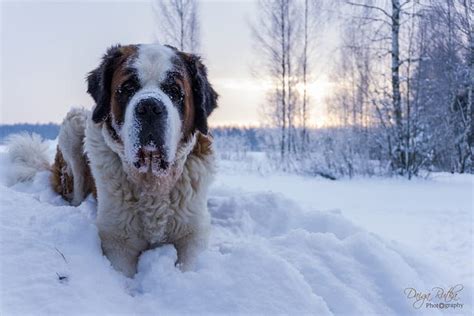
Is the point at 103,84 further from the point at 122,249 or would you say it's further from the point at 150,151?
the point at 122,249

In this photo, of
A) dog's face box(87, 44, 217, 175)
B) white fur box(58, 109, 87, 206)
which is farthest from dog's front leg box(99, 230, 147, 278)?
white fur box(58, 109, 87, 206)

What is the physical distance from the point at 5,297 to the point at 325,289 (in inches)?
52.3

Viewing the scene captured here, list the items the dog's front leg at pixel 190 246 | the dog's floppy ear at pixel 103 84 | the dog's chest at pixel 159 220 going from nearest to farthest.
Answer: the dog's front leg at pixel 190 246 → the dog's chest at pixel 159 220 → the dog's floppy ear at pixel 103 84

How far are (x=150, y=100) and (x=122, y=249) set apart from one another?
0.82 m

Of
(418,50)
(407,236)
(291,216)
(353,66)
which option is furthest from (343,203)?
(353,66)

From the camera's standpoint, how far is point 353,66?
2352 cm

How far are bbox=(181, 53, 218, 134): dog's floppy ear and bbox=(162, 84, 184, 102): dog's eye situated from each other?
0.23m

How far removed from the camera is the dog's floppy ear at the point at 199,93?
8.87 feet

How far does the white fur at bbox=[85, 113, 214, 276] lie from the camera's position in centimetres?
243

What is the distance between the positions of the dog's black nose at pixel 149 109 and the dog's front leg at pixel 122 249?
698 millimetres

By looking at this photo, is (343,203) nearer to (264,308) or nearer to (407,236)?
(407,236)

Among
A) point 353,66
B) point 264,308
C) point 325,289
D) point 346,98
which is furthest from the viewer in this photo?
point 346,98
